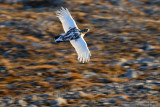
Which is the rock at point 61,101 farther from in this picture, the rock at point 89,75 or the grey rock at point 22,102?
the rock at point 89,75

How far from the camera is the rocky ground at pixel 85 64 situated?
6426mm

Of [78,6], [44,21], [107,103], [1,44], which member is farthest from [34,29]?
[107,103]

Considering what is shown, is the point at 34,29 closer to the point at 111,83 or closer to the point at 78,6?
the point at 78,6

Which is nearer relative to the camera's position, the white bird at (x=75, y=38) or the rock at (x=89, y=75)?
the white bird at (x=75, y=38)

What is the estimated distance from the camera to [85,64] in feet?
25.1

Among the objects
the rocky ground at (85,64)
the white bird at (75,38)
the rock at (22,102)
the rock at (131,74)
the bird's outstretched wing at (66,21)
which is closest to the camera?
the rock at (22,102)

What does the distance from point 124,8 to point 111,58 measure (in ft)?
11.6

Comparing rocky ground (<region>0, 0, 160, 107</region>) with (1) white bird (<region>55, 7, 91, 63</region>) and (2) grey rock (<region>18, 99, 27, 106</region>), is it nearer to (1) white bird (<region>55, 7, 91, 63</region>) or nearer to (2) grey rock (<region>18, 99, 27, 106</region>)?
(2) grey rock (<region>18, 99, 27, 106</region>)

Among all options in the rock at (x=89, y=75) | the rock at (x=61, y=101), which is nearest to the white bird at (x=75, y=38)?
the rock at (x=89, y=75)

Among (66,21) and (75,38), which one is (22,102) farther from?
(66,21)

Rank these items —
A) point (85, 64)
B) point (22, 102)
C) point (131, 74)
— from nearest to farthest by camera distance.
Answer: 1. point (22, 102)
2. point (131, 74)
3. point (85, 64)

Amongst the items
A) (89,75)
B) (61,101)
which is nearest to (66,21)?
(89,75)

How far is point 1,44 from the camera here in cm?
825

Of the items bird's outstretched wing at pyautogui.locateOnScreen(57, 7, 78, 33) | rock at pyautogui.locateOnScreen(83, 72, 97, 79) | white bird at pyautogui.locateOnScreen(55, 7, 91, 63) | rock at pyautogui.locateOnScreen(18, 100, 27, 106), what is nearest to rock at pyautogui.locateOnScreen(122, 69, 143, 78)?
rock at pyautogui.locateOnScreen(83, 72, 97, 79)
